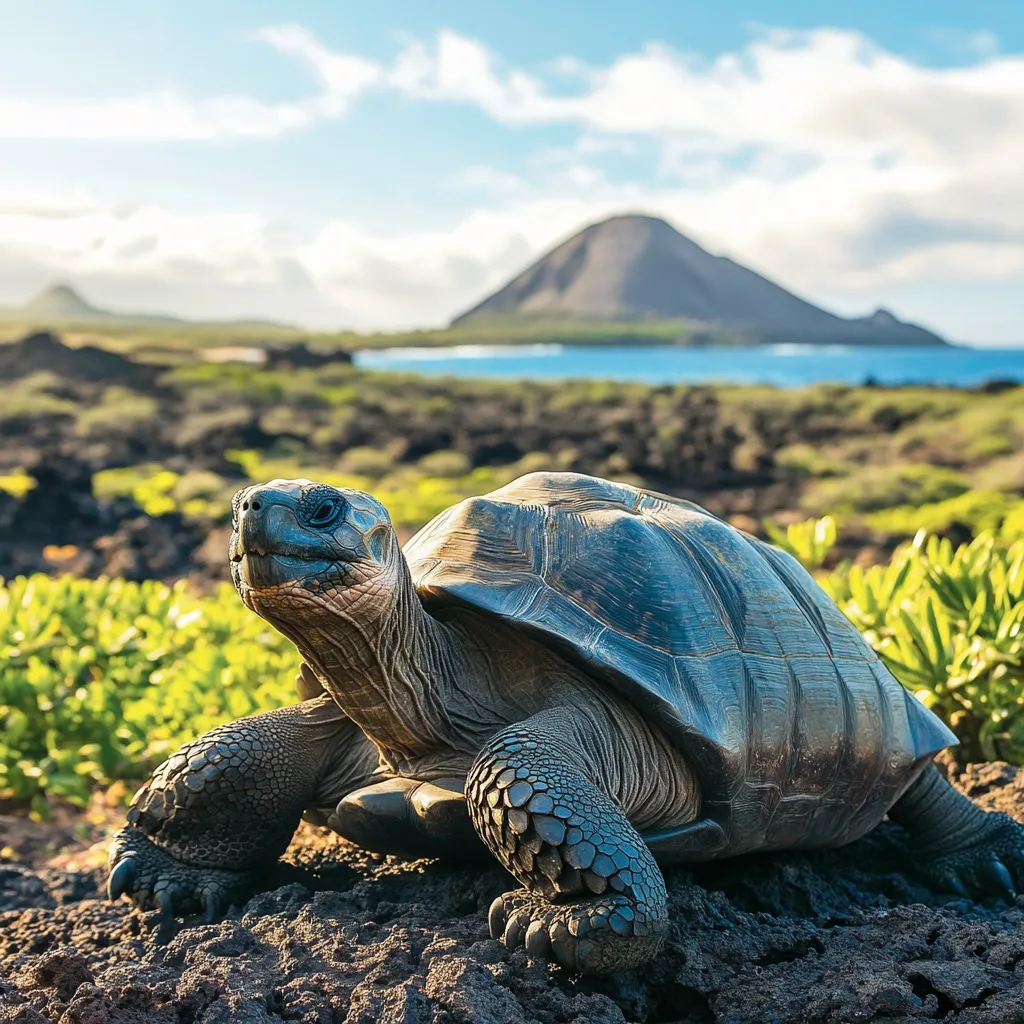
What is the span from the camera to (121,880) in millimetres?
2678

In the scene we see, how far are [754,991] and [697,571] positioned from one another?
98cm

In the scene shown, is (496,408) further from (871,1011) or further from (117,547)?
(871,1011)

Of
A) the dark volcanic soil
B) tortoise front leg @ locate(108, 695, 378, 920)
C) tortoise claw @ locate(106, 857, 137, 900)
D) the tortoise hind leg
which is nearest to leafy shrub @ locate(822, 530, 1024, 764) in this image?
the tortoise hind leg

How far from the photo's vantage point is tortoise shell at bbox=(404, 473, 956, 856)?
2367mm

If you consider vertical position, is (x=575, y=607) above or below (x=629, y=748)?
above

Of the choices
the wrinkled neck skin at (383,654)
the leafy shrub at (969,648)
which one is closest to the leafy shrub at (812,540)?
the leafy shrub at (969,648)

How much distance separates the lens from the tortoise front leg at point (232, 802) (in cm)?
264

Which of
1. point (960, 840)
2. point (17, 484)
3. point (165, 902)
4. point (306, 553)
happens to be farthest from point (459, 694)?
point (17, 484)

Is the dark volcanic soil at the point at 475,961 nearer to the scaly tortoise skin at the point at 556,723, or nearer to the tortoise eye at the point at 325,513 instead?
the scaly tortoise skin at the point at 556,723

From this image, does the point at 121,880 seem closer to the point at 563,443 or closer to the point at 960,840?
the point at 960,840

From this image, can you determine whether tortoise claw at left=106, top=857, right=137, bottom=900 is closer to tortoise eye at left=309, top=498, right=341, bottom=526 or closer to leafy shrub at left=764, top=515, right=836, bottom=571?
tortoise eye at left=309, top=498, right=341, bottom=526

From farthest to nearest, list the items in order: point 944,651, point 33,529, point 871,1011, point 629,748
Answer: point 33,529
point 944,651
point 629,748
point 871,1011

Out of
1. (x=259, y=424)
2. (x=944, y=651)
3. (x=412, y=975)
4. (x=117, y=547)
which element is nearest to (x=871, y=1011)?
(x=412, y=975)

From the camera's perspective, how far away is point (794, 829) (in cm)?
263
